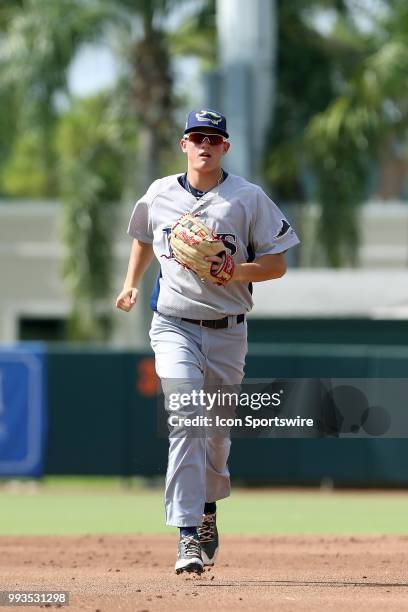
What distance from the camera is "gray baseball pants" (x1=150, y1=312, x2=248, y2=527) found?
6.76m

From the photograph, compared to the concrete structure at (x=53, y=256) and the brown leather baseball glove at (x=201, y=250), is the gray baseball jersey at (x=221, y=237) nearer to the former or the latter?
the brown leather baseball glove at (x=201, y=250)

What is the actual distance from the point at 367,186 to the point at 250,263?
16.2 metres

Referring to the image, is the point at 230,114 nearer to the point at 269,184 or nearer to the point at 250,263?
the point at 269,184

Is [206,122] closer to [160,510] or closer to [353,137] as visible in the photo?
[160,510]

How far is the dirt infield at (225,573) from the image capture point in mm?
5941

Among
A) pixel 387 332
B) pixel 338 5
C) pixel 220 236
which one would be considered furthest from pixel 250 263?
pixel 338 5

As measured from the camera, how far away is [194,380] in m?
6.88

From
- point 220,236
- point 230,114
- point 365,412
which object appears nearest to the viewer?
point 220,236

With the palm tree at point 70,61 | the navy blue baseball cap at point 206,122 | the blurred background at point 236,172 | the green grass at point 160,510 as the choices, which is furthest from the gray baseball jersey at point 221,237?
the palm tree at point 70,61

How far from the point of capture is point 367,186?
22781 mm

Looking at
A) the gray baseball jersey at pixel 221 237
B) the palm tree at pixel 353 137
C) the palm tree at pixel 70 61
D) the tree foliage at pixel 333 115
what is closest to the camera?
the gray baseball jersey at pixel 221 237

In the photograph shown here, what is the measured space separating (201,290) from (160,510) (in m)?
7.60

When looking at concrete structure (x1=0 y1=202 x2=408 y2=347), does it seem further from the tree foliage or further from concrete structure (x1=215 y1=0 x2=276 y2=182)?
concrete structure (x1=215 y1=0 x2=276 y2=182)

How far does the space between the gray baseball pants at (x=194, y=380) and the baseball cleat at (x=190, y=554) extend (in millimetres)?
73
